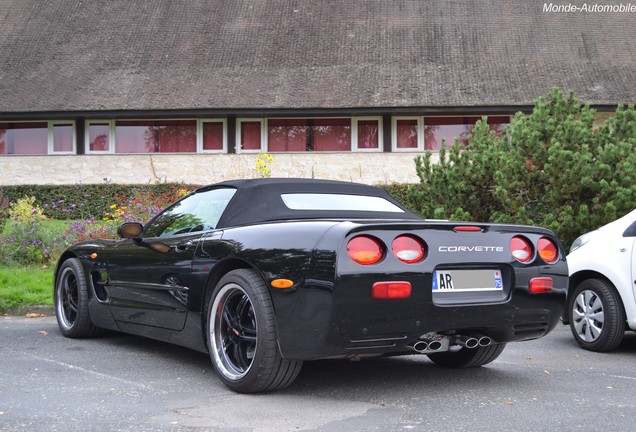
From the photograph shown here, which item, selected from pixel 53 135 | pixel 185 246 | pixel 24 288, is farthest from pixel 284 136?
pixel 185 246

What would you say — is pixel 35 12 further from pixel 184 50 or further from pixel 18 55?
pixel 184 50

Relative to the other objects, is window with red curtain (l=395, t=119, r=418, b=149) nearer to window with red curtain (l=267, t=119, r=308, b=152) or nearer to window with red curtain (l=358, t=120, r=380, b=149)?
window with red curtain (l=358, t=120, r=380, b=149)

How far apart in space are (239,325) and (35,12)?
29.0 m

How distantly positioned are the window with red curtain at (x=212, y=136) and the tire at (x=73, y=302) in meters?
19.4

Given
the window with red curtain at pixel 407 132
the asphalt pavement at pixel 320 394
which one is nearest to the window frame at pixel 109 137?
the window with red curtain at pixel 407 132

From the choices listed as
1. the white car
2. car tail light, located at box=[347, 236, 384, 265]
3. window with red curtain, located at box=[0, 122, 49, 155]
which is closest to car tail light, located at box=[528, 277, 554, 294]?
car tail light, located at box=[347, 236, 384, 265]

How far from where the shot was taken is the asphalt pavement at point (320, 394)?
4148 millimetres

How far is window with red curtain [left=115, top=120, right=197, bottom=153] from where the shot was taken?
26609 mm

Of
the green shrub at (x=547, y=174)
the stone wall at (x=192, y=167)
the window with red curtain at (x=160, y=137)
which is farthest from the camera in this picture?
the window with red curtain at (x=160, y=137)

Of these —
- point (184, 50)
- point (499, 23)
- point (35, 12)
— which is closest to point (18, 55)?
point (35, 12)

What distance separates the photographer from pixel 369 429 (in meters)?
4.01

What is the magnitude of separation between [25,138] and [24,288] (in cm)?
1875

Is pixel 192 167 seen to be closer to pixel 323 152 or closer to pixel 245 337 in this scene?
pixel 323 152

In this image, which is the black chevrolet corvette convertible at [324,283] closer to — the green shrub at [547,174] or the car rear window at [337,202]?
the car rear window at [337,202]
